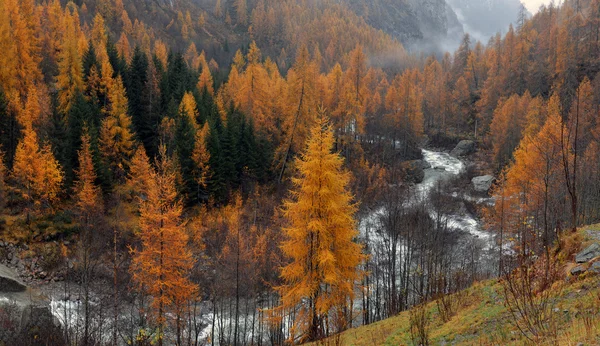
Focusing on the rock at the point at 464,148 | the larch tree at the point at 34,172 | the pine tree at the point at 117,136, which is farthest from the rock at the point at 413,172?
the larch tree at the point at 34,172

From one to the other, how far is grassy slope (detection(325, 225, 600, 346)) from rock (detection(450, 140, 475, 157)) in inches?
2239

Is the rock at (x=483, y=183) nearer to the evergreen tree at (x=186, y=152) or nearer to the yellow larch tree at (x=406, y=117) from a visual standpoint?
the yellow larch tree at (x=406, y=117)

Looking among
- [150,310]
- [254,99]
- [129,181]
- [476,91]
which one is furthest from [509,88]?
[150,310]

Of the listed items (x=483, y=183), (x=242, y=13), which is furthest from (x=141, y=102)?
(x=242, y=13)

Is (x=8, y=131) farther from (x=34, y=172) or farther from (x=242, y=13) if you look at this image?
(x=242, y=13)

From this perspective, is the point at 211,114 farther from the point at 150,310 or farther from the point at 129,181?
the point at 150,310

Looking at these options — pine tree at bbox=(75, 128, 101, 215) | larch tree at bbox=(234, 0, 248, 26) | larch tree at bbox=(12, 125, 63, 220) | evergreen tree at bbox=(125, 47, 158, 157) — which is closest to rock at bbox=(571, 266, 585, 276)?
pine tree at bbox=(75, 128, 101, 215)

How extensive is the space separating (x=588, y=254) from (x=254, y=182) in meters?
38.4

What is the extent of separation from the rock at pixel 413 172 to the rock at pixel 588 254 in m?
45.0

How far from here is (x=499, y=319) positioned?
8.89m

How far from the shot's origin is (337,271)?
17.0 metres

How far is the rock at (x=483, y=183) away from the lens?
159 feet

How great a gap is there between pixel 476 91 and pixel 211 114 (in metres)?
59.8

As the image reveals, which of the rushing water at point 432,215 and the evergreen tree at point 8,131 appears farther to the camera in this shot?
the evergreen tree at point 8,131
